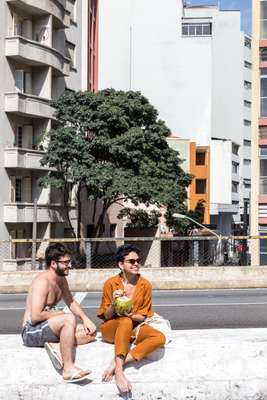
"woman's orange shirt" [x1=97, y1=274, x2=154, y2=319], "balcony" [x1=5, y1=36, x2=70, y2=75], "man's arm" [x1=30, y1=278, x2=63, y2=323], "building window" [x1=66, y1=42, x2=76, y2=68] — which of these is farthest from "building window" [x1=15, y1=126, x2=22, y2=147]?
"man's arm" [x1=30, y1=278, x2=63, y2=323]

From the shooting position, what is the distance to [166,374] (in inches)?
244

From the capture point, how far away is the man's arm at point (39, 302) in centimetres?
627

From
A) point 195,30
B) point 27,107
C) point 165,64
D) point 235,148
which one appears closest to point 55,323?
point 27,107

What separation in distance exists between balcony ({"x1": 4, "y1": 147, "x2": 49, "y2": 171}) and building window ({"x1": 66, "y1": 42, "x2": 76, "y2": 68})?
27.0ft

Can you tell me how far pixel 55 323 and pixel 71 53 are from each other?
3683 centimetres

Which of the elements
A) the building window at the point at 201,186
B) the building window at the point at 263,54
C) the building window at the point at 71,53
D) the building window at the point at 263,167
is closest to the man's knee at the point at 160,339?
the building window at the point at 263,167

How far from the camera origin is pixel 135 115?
34.7 metres

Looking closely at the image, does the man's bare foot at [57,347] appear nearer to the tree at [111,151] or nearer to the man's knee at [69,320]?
the man's knee at [69,320]

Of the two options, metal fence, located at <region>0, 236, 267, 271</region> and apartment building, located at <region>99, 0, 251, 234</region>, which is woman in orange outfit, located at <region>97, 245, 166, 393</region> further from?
apartment building, located at <region>99, 0, 251, 234</region>

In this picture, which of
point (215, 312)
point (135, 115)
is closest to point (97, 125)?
point (135, 115)

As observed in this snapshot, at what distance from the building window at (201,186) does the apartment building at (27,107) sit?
33772 millimetres

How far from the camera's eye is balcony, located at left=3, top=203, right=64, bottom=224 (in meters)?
34.1

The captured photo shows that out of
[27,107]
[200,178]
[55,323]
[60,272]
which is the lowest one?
[55,323]

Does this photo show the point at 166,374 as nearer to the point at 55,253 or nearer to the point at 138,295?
the point at 138,295
